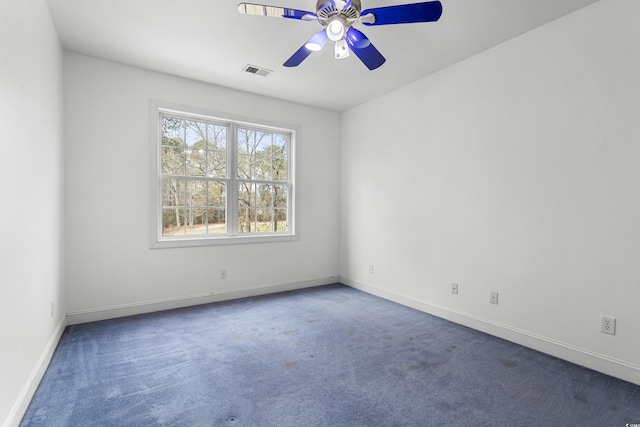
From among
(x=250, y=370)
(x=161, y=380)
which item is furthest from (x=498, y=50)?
(x=161, y=380)

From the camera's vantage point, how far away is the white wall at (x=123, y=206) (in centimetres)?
314

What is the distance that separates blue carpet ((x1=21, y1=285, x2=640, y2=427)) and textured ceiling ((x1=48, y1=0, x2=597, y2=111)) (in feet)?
8.83

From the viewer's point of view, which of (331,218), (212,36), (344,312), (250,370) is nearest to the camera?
(250,370)

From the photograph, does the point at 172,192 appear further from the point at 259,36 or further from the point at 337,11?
the point at 337,11

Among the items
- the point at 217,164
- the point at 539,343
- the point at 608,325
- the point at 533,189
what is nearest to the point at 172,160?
the point at 217,164

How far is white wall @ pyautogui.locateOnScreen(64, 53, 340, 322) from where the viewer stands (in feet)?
10.3

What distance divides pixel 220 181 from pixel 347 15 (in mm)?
2651

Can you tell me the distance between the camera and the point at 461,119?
326 centimetres

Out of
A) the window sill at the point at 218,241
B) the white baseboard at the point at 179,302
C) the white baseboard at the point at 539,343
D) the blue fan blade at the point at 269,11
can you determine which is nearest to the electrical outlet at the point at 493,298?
the white baseboard at the point at 539,343

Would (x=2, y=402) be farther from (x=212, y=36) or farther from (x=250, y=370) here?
(x=212, y=36)

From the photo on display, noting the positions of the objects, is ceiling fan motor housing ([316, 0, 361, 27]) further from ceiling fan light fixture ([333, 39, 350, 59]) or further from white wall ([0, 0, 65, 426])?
white wall ([0, 0, 65, 426])

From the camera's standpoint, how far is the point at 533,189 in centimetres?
269

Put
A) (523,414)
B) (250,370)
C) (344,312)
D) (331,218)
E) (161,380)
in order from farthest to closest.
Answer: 1. (331,218)
2. (344,312)
3. (250,370)
4. (161,380)
5. (523,414)

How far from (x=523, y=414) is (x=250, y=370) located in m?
1.76
